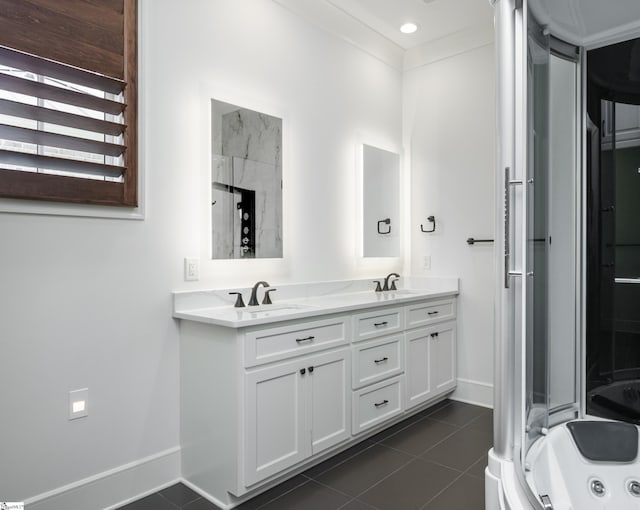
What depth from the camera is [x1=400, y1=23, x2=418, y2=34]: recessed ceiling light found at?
328cm

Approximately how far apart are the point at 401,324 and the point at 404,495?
1.05 m

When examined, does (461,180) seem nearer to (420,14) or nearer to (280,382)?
(420,14)

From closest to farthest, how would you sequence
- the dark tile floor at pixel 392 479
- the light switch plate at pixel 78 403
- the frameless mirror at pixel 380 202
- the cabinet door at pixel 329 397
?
1. the light switch plate at pixel 78 403
2. the dark tile floor at pixel 392 479
3. the cabinet door at pixel 329 397
4. the frameless mirror at pixel 380 202

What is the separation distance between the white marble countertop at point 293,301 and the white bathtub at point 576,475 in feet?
3.67

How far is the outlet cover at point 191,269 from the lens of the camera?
2.29 meters

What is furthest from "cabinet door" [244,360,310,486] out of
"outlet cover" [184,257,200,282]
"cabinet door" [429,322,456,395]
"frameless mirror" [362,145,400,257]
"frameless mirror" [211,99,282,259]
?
"frameless mirror" [362,145,400,257]

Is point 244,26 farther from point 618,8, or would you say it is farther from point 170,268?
point 618,8

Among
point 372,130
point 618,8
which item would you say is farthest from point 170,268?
point 618,8

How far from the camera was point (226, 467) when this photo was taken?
1.97m

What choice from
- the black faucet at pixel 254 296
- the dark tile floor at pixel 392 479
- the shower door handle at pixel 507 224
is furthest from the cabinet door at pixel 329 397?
the shower door handle at pixel 507 224

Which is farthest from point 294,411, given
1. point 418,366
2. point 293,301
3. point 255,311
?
point 418,366

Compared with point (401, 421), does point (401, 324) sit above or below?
above

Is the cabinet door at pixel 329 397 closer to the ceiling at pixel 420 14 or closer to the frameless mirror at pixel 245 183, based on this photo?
the frameless mirror at pixel 245 183

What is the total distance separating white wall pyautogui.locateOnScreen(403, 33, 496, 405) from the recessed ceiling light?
30 centimetres
